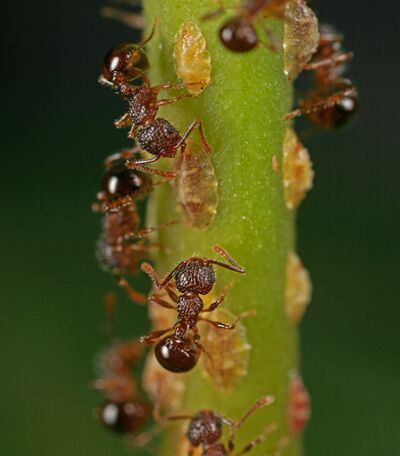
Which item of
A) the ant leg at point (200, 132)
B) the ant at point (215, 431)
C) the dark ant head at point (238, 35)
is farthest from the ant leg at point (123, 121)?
the ant at point (215, 431)

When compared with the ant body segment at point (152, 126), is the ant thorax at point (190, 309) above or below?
below

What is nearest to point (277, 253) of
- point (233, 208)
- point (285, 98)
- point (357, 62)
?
point (233, 208)

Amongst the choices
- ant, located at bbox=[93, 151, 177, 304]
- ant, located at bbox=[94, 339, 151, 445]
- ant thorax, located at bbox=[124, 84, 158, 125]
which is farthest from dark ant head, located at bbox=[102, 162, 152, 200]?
ant, located at bbox=[94, 339, 151, 445]

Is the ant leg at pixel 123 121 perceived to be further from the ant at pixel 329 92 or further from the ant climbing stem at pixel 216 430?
the ant climbing stem at pixel 216 430

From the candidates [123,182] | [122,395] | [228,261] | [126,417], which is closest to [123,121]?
[123,182]

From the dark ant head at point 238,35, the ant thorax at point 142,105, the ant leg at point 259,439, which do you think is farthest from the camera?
the ant leg at point 259,439

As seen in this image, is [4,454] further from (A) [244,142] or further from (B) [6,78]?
(A) [244,142]
